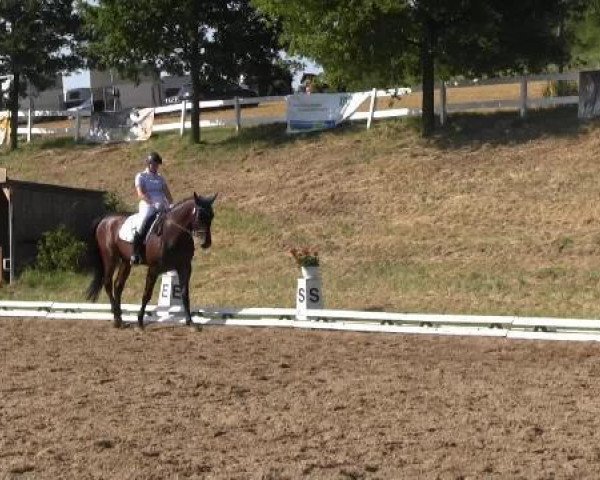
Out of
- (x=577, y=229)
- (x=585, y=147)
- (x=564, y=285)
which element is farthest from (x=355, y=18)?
(x=564, y=285)

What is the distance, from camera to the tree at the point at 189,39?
31.7m

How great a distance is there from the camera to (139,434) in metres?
8.34

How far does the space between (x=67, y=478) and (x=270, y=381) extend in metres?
3.83

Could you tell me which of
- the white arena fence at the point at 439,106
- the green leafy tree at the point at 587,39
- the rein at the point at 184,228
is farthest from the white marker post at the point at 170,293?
the green leafy tree at the point at 587,39

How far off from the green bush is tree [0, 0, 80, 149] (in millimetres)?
15130

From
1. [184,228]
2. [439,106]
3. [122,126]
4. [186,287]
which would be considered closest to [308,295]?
[186,287]

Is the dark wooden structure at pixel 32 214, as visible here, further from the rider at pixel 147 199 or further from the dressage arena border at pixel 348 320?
the rider at pixel 147 199

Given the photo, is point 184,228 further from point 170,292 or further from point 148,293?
point 170,292

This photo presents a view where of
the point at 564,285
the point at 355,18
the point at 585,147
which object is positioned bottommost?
the point at 564,285

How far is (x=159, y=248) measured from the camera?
15.6m

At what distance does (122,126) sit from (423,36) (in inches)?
437

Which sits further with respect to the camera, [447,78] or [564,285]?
[447,78]

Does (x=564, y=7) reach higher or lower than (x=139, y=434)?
higher

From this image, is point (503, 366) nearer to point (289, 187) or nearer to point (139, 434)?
point (139, 434)
